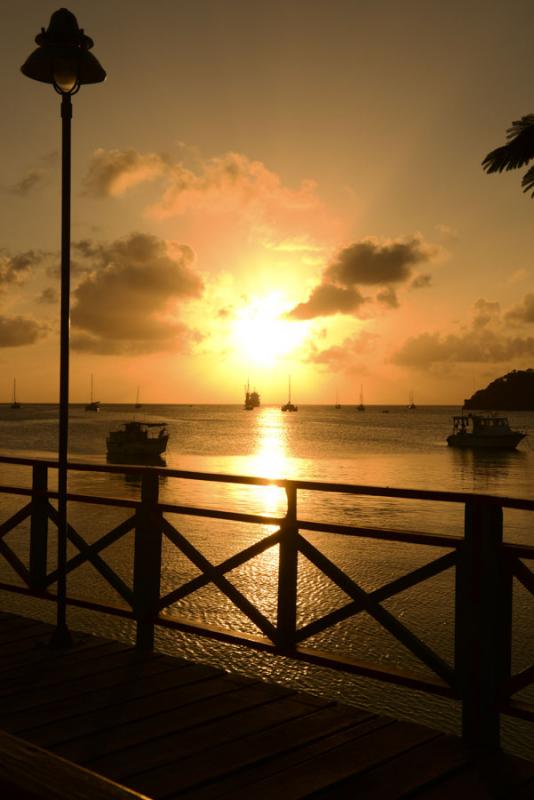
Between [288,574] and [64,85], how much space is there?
4339 mm

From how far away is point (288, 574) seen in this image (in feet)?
15.8

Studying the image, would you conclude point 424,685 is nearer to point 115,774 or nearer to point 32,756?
point 115,774

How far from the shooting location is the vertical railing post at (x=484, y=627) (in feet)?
12.9

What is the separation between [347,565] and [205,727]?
16.7 m

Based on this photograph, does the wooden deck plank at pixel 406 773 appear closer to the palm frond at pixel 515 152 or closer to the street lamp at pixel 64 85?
the street lamp at pixel 64 85

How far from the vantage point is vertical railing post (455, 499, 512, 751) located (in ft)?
12.9

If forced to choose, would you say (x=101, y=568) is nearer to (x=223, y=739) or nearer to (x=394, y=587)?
(x=223, y=739)

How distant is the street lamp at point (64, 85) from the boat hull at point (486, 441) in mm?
79732

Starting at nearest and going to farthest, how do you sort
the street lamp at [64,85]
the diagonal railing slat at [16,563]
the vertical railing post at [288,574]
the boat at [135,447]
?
the vertical railing post at [288,574]
the street lamp at [64,85]
the diagonal railing slat at [16,563]
the boat at [135,447]

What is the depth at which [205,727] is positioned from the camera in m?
4.03

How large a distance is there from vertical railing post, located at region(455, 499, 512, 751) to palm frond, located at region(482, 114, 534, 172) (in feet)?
48.1

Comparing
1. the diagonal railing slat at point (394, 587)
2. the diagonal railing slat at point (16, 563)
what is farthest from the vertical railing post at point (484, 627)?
the diagonal railing slat at point (16, 563)

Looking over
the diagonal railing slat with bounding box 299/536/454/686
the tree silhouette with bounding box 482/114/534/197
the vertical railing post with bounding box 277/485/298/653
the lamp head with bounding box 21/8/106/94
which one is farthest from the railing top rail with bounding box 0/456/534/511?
the tree silhouette with bounding box 482/114/534/197

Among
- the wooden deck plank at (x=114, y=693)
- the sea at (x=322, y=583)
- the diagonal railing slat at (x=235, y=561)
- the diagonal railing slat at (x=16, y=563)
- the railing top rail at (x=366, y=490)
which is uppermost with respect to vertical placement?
the railing top rail at (x=366, y=490)
